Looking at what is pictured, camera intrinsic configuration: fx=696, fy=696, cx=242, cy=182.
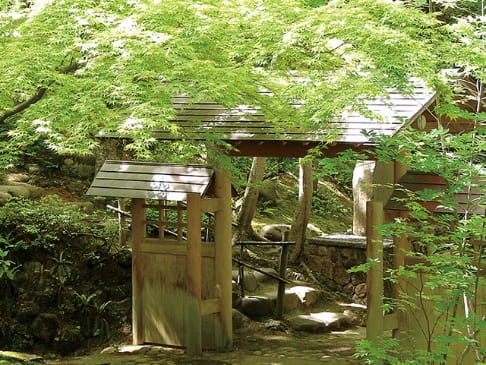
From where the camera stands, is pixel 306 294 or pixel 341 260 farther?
pixel 341 260

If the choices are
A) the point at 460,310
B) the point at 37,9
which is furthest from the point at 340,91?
the point at 37,9

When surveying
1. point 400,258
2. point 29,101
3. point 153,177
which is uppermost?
point 29,101

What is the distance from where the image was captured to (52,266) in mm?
11445

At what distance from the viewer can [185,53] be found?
7449 mm

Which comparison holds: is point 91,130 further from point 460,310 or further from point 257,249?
point 257,249

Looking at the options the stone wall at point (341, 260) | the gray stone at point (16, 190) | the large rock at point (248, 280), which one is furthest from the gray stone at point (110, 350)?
the stone wall at point (341, 260)

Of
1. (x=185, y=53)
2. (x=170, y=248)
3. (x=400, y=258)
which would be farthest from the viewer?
(x=170, y=248)

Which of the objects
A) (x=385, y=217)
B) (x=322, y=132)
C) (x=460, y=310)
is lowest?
(x=460, y=310)

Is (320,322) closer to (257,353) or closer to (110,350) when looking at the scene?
(257,353)

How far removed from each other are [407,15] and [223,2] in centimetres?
211

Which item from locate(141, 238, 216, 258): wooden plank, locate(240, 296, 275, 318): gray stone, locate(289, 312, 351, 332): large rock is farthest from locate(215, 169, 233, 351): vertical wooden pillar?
locate(289, 312, 351, 332): large rock

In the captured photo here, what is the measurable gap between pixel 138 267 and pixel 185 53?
3565 mm

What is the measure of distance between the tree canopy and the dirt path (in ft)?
9.71

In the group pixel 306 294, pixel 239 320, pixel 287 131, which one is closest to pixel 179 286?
pixel 239 320
